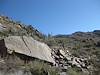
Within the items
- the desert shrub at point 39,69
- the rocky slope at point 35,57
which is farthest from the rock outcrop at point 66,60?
the desert shrub at point 39,69

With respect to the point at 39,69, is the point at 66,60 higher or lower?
higher

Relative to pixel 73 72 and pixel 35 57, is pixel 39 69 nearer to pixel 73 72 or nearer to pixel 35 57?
pixel 35 57

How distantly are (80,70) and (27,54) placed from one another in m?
2.57

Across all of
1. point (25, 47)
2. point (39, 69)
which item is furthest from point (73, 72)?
point (25, 47)

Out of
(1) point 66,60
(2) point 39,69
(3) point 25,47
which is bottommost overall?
(2) point 39,69

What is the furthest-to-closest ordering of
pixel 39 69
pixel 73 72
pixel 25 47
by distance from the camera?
1. pixel 25 47
2. pixel 73 72
3. pixel 39 69

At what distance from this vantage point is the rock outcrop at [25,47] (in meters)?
10.1

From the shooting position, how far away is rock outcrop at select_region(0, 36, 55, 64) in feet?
33.2

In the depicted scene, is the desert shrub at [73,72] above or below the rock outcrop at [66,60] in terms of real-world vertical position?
below

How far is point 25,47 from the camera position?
10.8 m

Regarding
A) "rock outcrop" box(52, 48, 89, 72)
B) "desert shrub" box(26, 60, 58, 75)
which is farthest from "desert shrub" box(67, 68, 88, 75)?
"desert shrub" box(26, 60, 58, 75)

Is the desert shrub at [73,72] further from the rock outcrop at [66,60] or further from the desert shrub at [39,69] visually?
the desert shrub at [39,69]

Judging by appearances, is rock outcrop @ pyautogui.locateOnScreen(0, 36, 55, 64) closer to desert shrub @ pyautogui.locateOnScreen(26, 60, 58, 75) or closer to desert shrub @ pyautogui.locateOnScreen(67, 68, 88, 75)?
desert shrub @ pyautogui.locateOnScreen(26, 60, 58, 75)

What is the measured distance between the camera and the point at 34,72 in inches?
373
